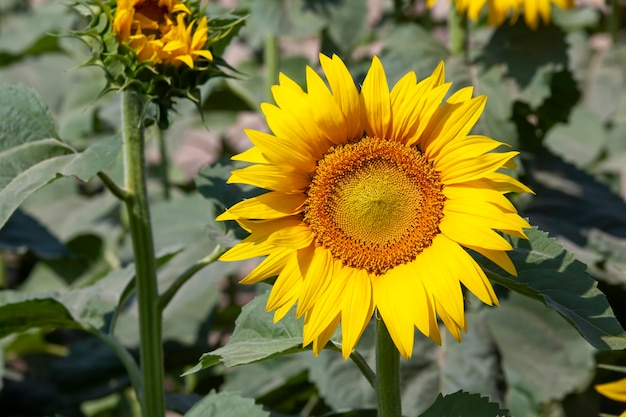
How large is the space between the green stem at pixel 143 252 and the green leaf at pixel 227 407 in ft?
0.43

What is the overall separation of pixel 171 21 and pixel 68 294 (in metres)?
0.51

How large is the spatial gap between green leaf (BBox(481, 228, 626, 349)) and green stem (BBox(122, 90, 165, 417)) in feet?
1.51

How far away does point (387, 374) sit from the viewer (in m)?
1.12

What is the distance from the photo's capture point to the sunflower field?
42.6 inches

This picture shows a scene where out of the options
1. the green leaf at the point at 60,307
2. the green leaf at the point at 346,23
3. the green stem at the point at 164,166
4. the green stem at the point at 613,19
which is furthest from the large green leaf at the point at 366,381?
the green stem at the point at 613,19

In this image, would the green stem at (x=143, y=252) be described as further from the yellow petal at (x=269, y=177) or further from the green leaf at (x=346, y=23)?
the green leaf at (x=346, y=23)

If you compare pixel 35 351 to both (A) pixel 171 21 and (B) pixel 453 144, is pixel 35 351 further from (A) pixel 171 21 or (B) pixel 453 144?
(B) pixel 453 144

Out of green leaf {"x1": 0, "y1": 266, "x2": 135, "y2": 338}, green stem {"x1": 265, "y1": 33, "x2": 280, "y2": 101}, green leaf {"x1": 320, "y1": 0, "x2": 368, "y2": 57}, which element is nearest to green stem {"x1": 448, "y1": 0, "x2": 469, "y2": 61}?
green leaf {"x1": 320, "y1": 0, "x2": 368, "y2": 57}

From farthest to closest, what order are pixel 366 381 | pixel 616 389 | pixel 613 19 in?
pixel 613 19, pixel 366 381, pixel 616 389

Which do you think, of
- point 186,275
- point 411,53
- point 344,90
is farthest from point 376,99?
point 411,53

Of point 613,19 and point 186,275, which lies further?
point 613,19

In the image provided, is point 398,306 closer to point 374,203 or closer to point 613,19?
point 374,203

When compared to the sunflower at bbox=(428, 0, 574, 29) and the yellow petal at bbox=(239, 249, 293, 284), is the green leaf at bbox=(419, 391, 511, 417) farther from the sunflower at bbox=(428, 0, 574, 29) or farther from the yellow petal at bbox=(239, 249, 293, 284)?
the sunflower at bbox=(428, 0, 574, 29)

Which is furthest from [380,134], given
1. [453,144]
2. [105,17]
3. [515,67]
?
[515,67]
